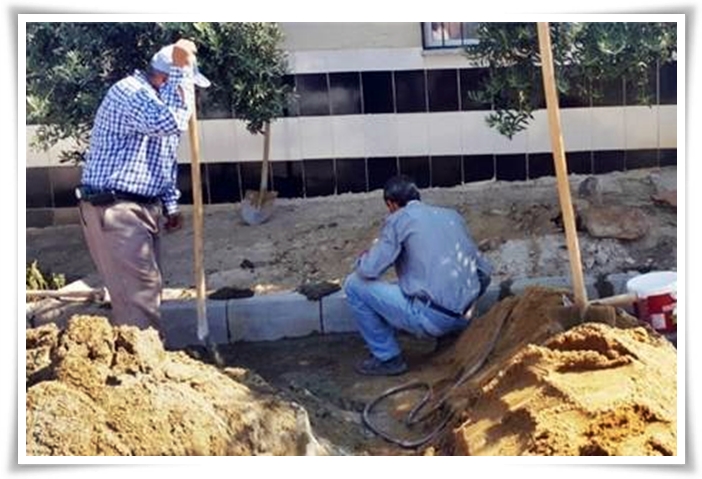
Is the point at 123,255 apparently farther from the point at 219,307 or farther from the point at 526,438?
the point at 526,438

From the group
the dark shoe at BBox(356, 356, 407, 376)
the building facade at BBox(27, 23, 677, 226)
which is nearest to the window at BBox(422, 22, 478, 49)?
the building facade at BBox(27, 23, 677, 226)

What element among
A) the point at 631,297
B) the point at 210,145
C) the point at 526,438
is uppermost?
the point at 210,145

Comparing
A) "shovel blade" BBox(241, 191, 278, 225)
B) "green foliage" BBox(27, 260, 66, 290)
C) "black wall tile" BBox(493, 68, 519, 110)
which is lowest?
"green foliage" BBox(27, 260, 66, 290)

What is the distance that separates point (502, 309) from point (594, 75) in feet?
4.98

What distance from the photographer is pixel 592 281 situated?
716cm

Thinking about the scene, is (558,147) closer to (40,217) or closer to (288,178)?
(288,178)

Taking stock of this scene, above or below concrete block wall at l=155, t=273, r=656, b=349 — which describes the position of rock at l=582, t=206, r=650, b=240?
above

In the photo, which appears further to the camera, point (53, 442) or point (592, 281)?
point (592, 281)

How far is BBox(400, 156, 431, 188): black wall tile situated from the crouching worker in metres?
1.98

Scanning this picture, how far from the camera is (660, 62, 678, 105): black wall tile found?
28.0ft

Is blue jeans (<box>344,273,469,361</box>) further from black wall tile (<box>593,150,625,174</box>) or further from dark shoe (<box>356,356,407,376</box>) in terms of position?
black wall tile (<box>593,150,625,174</box>)

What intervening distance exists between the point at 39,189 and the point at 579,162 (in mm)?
3758

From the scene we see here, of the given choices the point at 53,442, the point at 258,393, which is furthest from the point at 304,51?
the point at 53,442

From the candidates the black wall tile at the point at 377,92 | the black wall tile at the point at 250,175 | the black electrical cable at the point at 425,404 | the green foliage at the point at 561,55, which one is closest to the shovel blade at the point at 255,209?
the black wall tile at the point at 250,175
